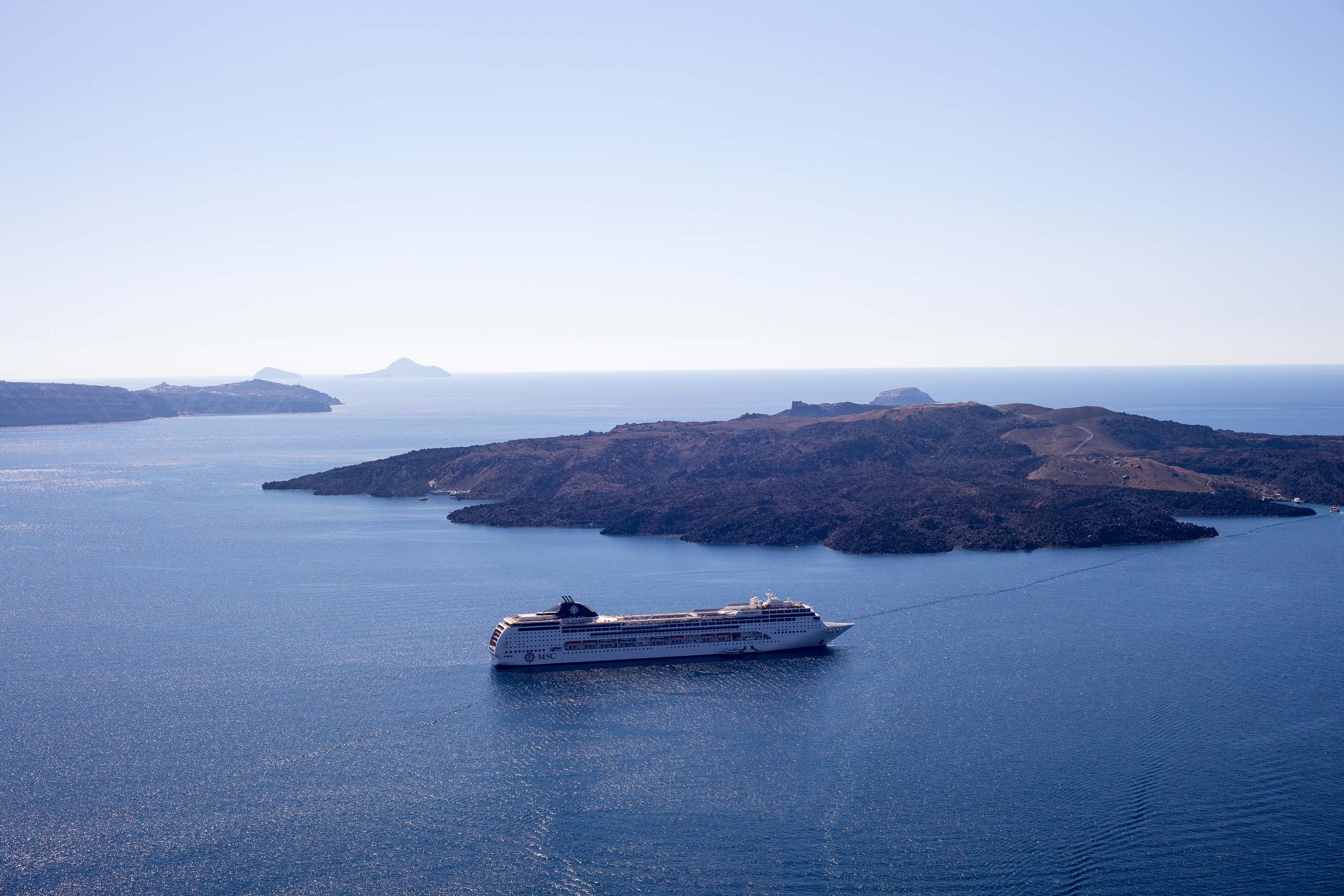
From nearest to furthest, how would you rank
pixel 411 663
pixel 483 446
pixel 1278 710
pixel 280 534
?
pixel 1278 710
pixel 411 663
pixel 280 534
pixel 483 446

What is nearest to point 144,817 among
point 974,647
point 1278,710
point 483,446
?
point 974,647

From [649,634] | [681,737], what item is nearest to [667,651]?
[649,634]

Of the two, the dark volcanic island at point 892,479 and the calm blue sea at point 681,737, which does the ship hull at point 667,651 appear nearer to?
the calm blue sea at point 681,737

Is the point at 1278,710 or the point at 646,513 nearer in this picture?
the point at 1278,710

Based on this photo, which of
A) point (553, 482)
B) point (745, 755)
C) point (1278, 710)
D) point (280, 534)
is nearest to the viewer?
point (745, 755)

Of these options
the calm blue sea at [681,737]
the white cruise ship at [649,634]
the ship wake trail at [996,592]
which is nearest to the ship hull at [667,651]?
the white cruise ship at [649,634]

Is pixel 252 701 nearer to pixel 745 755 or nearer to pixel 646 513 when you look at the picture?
pixel 745 755

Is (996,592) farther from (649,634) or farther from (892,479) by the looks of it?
(892,479)
